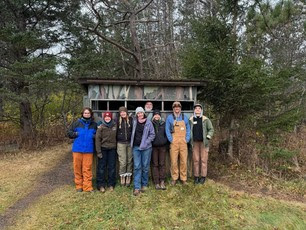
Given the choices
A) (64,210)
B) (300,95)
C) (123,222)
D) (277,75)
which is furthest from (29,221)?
(300,95)

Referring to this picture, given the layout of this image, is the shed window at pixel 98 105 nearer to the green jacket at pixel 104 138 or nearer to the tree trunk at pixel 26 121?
the green jacket at pixel 104 138

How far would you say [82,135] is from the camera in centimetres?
555

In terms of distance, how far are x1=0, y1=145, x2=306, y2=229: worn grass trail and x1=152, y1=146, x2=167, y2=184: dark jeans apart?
0.89ft

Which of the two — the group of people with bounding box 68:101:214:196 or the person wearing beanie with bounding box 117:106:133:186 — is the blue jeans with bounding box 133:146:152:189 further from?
the person wearing beanie with bounding box 117:106:133:186

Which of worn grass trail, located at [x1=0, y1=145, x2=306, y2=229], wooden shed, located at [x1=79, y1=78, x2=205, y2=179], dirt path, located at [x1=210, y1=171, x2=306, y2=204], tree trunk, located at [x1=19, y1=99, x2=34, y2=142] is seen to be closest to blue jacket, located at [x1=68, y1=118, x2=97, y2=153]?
wooden shed, located at [x1=79, y1=78, x2=205, y2=179]

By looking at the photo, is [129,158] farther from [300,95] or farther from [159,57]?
[159,57]

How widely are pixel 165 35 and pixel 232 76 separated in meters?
9.29

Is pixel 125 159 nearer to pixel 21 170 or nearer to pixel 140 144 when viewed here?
pixel 140 144

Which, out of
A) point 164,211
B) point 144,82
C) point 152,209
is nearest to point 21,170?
point 144,82

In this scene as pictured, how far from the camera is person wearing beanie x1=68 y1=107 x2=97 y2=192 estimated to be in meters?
5.55

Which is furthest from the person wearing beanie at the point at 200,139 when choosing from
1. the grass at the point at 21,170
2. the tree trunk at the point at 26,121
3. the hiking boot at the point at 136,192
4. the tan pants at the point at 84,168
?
the tree trunk at the point at 26,121

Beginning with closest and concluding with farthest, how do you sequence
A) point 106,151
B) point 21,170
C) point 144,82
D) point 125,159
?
point 106,151 < point 125,159 < point 144,82 < point 21,170

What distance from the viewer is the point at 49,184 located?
6.59 meters

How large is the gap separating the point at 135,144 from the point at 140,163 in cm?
42
